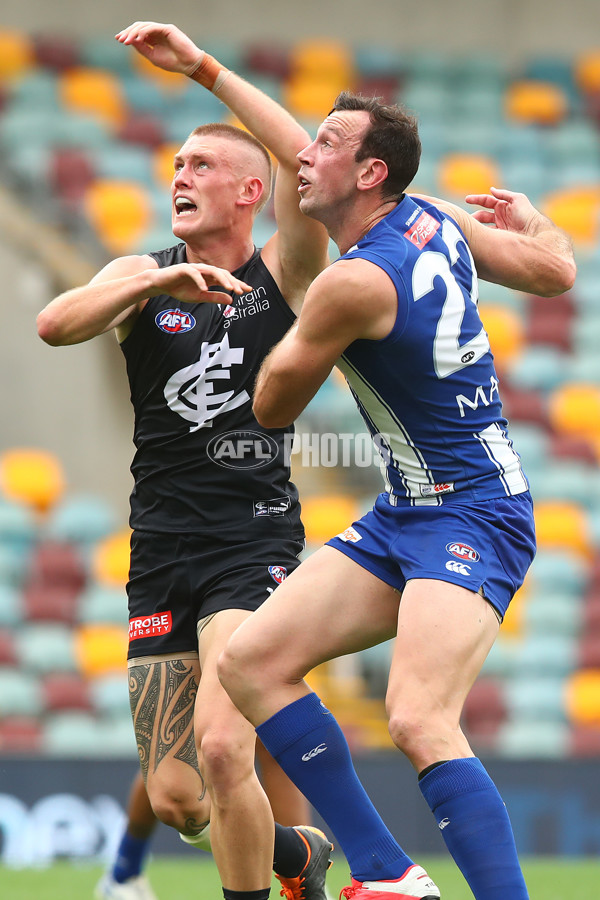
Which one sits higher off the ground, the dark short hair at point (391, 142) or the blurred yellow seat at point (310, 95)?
the blurred yellow seat at point (310, 95)

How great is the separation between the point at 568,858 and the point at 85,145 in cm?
802

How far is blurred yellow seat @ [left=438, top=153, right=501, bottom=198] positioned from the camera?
1279 cm

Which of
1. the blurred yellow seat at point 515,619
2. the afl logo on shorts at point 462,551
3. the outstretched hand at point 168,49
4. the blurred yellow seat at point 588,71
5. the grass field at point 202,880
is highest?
the blurred yellow seat at point 588,71

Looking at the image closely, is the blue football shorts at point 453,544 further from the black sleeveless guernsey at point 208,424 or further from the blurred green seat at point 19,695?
the blurred green seat at point 19,695

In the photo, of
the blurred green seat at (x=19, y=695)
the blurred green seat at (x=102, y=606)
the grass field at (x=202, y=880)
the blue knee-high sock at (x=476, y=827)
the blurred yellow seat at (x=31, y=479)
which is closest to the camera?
the blue knee-high sock at (x=476, y=827)

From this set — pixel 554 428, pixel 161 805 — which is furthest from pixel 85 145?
pixel 161 805

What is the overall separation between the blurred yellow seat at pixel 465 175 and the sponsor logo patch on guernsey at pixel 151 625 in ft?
30.4

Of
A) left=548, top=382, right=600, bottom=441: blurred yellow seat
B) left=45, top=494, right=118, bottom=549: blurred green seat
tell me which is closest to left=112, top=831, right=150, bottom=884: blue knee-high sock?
left=45, top=494, right=118, bottom=549: blurred green seat

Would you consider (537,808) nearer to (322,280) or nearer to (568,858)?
(568,858)

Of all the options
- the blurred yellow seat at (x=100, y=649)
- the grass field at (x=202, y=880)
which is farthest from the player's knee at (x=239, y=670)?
the blurred yellow seat at (x=100, y=649)

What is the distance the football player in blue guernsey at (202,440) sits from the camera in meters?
4.04

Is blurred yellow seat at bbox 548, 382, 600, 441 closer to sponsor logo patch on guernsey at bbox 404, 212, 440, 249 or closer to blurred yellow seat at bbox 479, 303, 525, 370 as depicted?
blurred yellow seat at bbox 479, 303, 525, 370

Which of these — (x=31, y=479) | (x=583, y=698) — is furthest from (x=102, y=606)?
(x=583, y=698)

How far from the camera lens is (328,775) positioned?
11.4ft
